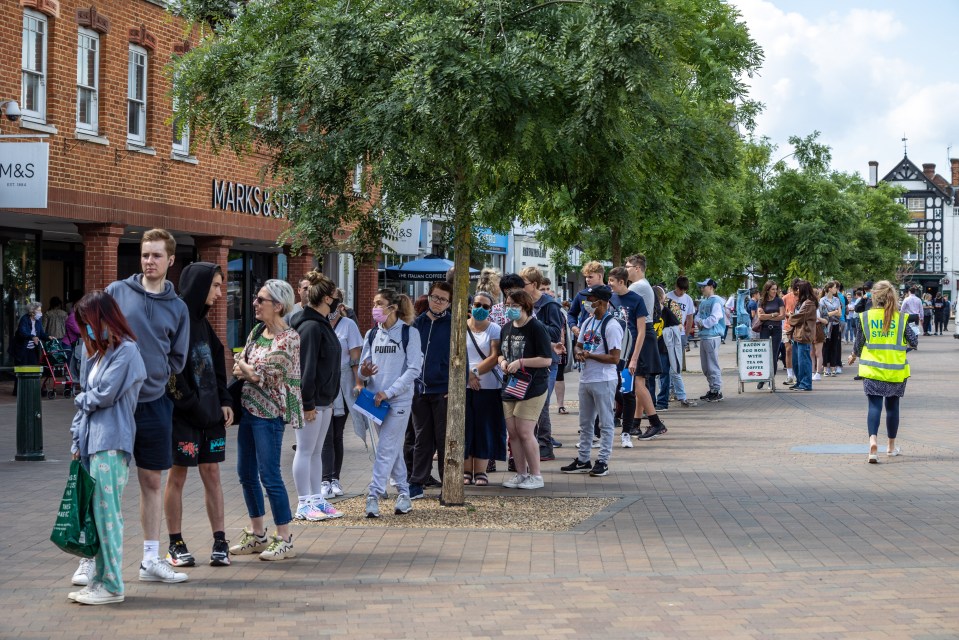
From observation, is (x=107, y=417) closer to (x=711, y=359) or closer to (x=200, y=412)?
(x=200, y=412)

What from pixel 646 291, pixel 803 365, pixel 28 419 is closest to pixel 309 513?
pixel 28 419

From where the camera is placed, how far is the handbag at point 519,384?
35.4 ft

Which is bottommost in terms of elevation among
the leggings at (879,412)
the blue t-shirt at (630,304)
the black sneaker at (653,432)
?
the black sneaker at (653,432)

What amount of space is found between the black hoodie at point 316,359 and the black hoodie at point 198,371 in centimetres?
120

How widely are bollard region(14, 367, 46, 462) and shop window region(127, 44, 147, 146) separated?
10.9 m

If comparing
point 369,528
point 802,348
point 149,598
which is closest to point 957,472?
point 369,528

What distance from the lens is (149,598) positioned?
6.87 meters

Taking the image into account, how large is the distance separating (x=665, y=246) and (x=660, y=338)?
26.7 feet

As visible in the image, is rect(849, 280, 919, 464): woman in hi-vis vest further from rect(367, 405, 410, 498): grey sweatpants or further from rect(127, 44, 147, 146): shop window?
rect(127, 44, 147, 146): shop window

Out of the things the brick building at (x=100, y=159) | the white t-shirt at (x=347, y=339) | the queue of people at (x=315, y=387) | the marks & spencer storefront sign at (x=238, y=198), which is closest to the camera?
the queue of people at (x=315, y=387)

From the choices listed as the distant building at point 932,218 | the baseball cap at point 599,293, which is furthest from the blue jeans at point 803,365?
the distant building at point 932,218

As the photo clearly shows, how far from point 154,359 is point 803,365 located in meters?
17.8

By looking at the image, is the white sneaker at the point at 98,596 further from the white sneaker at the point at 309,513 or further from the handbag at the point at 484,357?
the handbag at the point at 484,357

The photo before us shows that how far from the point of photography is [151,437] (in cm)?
706
